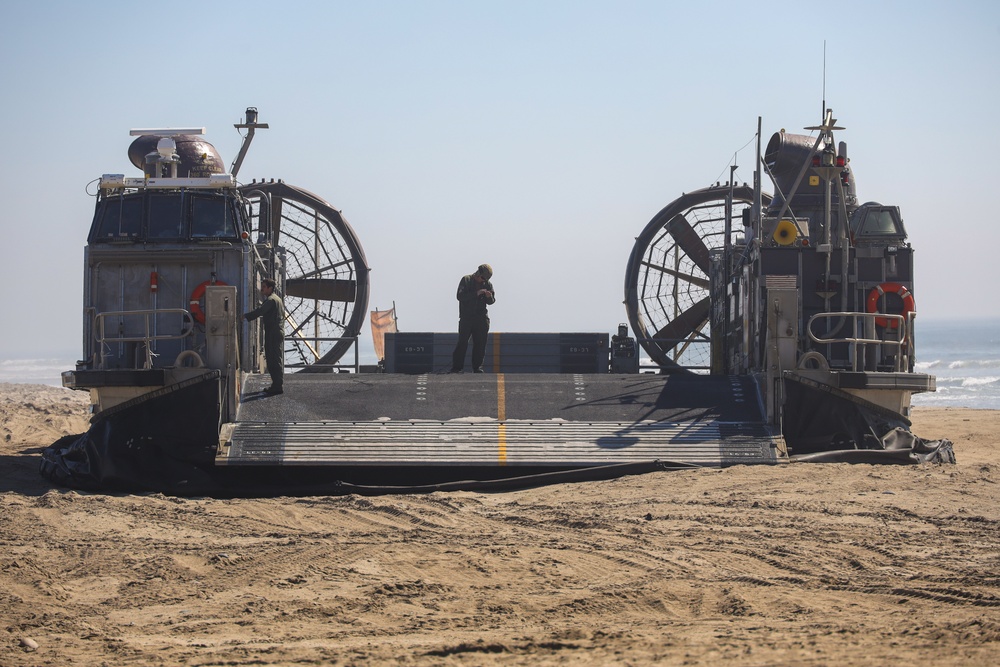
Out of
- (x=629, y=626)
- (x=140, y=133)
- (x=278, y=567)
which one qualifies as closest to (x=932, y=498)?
(x=629, y=626)

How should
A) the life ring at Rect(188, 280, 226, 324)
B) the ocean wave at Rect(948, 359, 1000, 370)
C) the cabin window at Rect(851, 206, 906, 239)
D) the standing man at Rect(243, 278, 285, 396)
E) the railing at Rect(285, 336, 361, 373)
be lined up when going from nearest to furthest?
1. the standing man at Rect(243, 278, 285, 396)
2. the life ring at Rect(188, 280, 226, 324)
3. the cabin window at Rect(851, 206, 906, 239)
4. the railing at Rect(285, 336, 361, 373)
5. the ocean wave at Rect(948, 359, 1000, 370)

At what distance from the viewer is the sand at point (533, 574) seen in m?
5.22

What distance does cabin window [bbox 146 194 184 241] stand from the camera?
13289mm

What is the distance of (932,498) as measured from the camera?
854cm

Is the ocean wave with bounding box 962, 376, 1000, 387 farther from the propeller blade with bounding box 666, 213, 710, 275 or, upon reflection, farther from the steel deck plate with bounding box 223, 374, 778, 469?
the steel deck plate with bounding box 223, 374, 778, 469

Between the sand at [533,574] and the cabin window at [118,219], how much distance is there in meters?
4.16

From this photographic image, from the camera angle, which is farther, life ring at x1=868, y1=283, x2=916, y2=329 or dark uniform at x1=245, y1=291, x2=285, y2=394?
life ring at x1=868, y1=283, x2=916, y2=329

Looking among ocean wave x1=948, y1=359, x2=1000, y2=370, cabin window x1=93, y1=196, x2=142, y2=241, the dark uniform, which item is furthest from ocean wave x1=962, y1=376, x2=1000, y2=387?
the dark uniform

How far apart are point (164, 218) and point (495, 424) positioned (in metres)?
4.84

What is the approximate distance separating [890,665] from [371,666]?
2.07m

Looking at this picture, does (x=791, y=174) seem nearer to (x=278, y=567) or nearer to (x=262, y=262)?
(x=262, y=262)

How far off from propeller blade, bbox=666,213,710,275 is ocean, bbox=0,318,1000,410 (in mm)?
14574

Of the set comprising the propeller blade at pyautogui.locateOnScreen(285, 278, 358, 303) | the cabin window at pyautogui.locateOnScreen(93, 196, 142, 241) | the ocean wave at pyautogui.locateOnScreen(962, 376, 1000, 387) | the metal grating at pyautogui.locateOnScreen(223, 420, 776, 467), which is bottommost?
the metal grating at pyautogui.locateOnScreen(223, 420, 776, 467)

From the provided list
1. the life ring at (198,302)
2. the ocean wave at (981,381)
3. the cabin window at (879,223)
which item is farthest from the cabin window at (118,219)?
the ocean wave at (981,381)
